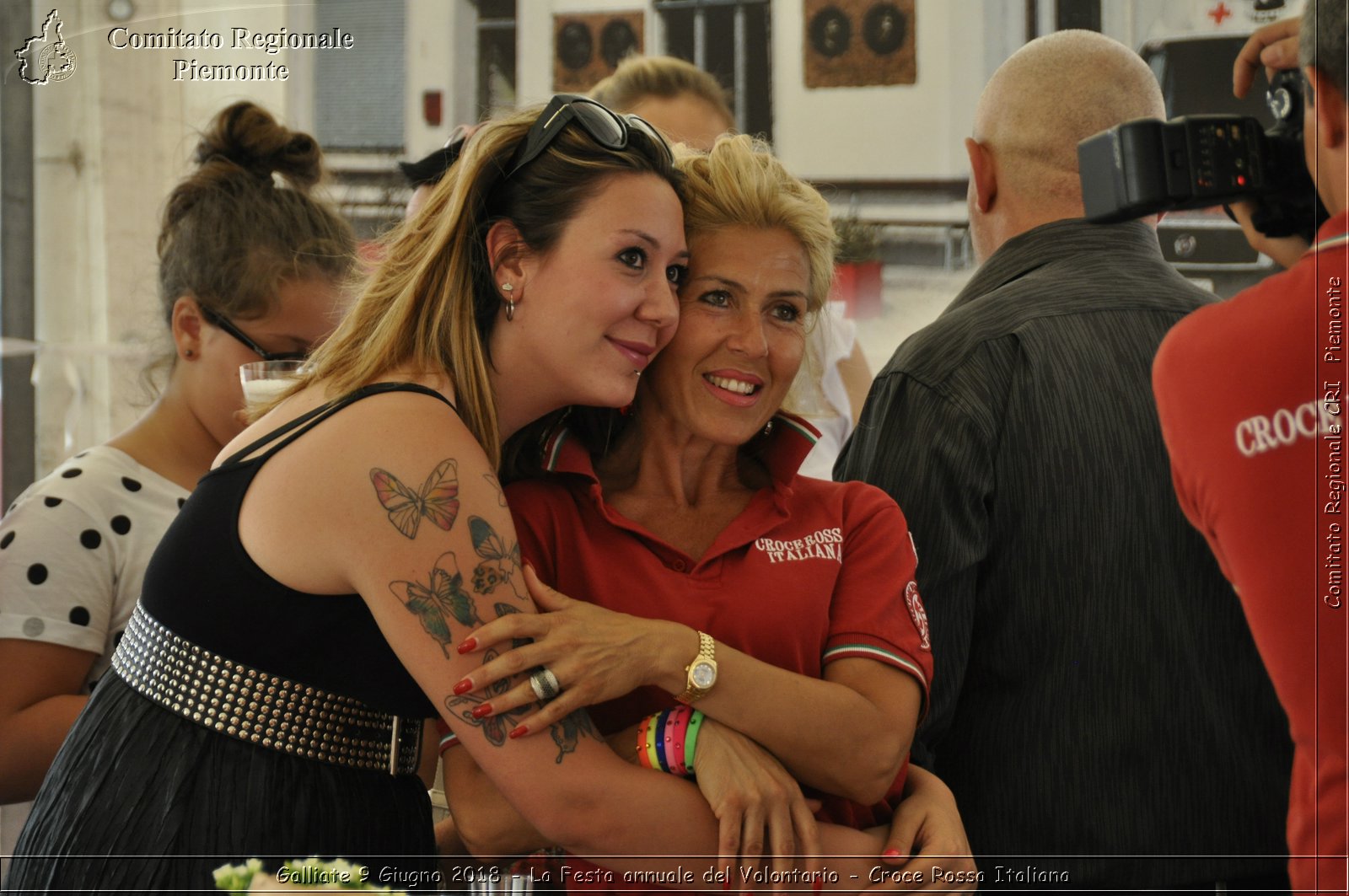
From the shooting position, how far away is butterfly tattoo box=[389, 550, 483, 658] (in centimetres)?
125

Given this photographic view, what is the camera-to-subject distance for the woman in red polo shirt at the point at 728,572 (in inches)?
53.1

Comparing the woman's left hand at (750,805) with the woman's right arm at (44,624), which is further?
the woman's right arm at (44,624)

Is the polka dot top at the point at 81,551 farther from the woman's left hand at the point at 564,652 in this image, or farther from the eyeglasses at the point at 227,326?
the woman's left hand at the point at 564,652

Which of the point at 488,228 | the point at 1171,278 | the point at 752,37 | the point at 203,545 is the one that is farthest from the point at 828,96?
the point at 203,545

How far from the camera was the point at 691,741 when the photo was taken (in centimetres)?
137

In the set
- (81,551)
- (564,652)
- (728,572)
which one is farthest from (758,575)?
(81,551)

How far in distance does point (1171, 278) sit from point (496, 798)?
114 cm

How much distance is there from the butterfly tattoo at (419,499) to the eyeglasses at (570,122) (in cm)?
45

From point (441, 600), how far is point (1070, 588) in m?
0.87

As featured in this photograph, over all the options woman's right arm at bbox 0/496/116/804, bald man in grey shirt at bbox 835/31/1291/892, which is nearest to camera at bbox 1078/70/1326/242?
bald man in grey shirt at bbox 835/31/1291/892

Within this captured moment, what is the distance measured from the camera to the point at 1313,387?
1143mm

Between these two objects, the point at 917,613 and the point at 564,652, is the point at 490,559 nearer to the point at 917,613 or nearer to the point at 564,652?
the point at 564,652

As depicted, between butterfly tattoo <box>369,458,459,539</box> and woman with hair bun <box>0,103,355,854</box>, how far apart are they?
33.4 inches

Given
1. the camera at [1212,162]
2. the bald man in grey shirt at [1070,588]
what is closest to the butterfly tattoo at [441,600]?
the bald man in grey shirt at [1070,588]
